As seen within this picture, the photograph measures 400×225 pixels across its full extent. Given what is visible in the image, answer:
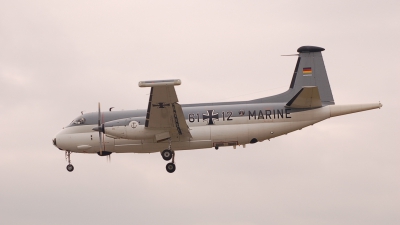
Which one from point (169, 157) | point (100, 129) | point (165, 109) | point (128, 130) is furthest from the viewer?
point (169, 157)

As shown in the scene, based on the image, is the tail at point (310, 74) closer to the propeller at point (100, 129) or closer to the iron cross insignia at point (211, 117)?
the iron cross insignia at point (211, 117)

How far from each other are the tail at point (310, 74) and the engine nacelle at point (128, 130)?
8893mm

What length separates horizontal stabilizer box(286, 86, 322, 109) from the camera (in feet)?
152

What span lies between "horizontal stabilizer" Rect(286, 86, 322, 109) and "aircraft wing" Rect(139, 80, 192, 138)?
624 cm

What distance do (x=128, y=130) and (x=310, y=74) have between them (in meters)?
11.9

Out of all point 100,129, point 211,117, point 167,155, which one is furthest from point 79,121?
point 211,117

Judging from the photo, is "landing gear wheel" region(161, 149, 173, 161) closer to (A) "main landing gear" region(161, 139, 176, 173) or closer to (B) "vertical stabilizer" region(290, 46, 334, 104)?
(A) "main landing gear" region(161, 139, 176, 173)

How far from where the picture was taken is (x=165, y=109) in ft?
148

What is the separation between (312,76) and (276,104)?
3.63m

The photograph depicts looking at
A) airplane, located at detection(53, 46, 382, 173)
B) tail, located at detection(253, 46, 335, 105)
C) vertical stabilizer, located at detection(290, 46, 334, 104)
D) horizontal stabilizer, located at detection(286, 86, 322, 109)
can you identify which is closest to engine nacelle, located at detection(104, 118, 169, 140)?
airplane, located at detection(53, 46, 382, 173)

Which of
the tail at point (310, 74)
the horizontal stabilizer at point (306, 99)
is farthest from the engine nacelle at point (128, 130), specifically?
the tail at point (310, 74)

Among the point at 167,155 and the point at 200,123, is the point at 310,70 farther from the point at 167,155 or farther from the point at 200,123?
the point at 167,155

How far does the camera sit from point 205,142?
157ft

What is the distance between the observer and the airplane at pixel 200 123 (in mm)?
46469
